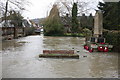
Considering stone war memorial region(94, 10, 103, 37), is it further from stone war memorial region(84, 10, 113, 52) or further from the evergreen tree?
the evergreen tree

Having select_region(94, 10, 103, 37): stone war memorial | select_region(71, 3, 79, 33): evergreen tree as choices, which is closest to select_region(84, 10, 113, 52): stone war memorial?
select_region(94, 10, 103, 37): stone war memorial

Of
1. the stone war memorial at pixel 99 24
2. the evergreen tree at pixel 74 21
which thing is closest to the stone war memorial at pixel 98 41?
the stone war memorial at pixel 99 24

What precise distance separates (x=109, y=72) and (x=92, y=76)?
1289 millimetres

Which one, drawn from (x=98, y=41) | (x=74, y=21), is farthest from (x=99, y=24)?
(x=74, y=21)

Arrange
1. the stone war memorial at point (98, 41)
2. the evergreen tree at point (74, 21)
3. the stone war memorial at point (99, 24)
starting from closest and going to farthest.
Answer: the stone war memorial at point (98, 41) → the stone war memorial at point (99, 24) → the evergreen tree at point (74, 21)

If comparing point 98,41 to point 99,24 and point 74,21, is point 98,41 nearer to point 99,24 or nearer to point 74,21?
point 99,24

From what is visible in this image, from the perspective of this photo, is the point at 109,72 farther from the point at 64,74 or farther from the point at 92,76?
the point at 64,74

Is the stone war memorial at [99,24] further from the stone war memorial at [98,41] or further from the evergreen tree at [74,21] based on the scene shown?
the evergreen tree at [74,21]

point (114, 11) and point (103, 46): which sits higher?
Answer: point (114, 11)

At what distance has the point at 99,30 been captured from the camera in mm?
18953

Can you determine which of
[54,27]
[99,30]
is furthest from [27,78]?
[54,27]

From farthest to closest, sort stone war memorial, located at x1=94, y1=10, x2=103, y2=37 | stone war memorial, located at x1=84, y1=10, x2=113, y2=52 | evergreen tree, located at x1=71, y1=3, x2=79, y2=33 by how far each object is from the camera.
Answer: evergreen tree, located at x1=71, y1=3, x2=79, y2=33, stone war memorial, located at x1=94, y1=10, x2=103, y2=37, stone war memorial, located at x1=84, y1=10, x2=113, y2=52

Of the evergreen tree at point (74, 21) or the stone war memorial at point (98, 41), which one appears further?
the evergreen tree at point (74, 21)

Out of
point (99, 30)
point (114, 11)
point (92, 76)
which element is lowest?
point (92, 76)
